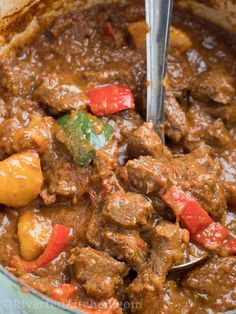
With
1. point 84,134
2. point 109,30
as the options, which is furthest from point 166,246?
point 109,30

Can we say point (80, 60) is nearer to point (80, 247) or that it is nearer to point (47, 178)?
point (47, 178)

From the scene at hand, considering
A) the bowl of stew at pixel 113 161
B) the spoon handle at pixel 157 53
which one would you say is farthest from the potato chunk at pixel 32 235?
the spoon handle at pixel 157 53

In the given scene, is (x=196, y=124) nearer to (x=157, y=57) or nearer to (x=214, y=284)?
(x=157, y=57)

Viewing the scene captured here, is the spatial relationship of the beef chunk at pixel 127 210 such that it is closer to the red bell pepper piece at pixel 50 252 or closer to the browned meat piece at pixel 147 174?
the browned meat piece at pixel 147 174

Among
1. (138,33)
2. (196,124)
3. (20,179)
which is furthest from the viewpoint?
(138,33)

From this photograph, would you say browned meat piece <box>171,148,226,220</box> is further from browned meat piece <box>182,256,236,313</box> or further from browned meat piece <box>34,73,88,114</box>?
browned meat piece <box>34,73,88,114</box>

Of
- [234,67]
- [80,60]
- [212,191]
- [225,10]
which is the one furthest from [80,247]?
[225,10]

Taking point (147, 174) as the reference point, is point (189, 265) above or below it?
below

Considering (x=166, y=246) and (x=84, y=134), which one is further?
(x=84, y=134)
